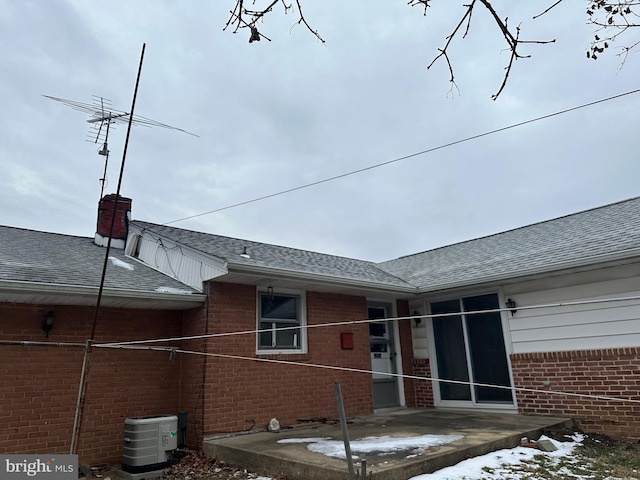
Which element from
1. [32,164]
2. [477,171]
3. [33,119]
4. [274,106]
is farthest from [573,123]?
[32,164]

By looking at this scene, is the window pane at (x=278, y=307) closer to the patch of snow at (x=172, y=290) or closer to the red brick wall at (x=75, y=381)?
the patch of snow at (x=172, y=290)

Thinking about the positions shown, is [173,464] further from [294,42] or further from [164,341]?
[294,42]

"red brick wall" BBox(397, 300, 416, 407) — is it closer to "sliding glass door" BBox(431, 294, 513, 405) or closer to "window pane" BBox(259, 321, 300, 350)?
"sliding glass door" BBox(431, 294, 513, 405)

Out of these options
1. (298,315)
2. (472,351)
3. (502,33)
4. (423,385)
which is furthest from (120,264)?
(502,33)

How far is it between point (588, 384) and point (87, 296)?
25.1ft

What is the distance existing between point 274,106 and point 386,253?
2867 cm

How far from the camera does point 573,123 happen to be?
267 inches

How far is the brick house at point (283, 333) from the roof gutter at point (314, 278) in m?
0.03

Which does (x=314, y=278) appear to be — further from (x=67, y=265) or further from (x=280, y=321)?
(x=67, y=265)

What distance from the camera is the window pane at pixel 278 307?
767cm

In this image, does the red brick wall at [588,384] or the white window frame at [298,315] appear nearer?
the red brick wall at [588,384]

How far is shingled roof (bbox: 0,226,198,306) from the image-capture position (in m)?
5.96

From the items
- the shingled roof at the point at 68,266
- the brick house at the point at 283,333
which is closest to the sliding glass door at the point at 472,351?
the brick house at the point at 283,333

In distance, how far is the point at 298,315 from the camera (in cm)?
805
